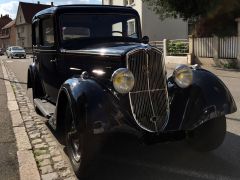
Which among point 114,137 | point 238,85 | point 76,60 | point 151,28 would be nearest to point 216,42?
point 238,85

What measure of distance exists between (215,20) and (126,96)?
1588 cm

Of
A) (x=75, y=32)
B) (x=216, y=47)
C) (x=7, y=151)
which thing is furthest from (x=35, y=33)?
(x=216, y=47)

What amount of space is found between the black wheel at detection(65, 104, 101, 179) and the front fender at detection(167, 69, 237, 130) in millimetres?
1059

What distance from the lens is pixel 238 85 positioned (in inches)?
489

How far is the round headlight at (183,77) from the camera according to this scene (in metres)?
4.88

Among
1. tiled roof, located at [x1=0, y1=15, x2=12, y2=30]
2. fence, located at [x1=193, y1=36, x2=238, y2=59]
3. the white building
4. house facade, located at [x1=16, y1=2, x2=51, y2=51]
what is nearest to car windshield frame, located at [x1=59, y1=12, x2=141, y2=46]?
fence, located at [x1=193, y1=36, x2=238, y2=59]

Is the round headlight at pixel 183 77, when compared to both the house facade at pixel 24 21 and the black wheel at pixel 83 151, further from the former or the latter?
the house facade at pixel 24 21

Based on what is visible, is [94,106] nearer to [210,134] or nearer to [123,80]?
[123,80]

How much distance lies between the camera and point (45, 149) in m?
5.73

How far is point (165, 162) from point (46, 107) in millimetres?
2568

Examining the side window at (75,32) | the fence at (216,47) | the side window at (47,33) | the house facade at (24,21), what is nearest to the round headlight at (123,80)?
the side window at (75,32)

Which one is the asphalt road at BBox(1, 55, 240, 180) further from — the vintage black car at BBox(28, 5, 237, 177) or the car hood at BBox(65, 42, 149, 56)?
the car hood at BBox(65, 42, 149, 56)

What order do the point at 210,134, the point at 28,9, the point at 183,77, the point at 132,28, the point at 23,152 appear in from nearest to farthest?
the point at 183,77, the point at 210,134, the point at 23,152, the point at 132,28, the point at 28,9

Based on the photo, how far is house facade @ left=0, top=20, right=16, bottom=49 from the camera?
8638cm
